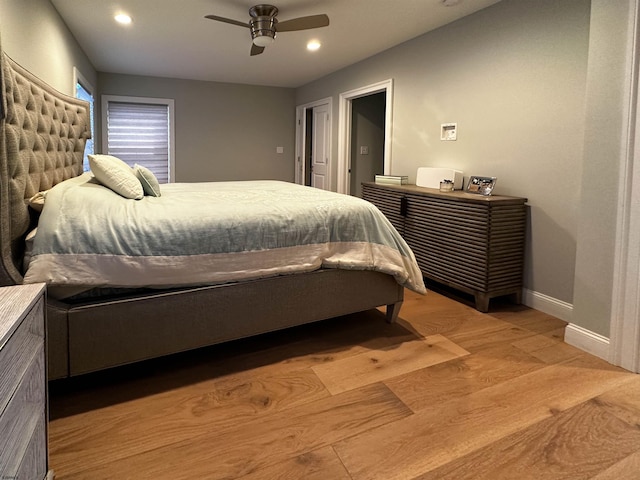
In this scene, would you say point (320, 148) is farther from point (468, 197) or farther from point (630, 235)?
point (630, 235)

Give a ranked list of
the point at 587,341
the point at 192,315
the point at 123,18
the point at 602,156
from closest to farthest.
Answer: the point at 192,315
the point at 602,156
the point at 587,341
the point at 123,18

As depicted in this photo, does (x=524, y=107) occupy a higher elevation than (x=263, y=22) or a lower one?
lower

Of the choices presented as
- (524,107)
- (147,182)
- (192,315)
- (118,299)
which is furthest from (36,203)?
(524,107)

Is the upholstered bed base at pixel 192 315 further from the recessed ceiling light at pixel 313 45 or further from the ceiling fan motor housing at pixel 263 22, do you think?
the recessed ceiling light at pixel 313 45

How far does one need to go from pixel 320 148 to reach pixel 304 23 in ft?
9.96

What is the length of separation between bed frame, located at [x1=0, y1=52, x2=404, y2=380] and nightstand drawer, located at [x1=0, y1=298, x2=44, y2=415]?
0.53m

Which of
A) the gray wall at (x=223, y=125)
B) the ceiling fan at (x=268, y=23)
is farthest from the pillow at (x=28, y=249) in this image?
the gray wall at (x=223, y=125)

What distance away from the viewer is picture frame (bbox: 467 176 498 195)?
121 inches

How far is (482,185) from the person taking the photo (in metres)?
3.13

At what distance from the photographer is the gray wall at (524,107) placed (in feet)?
8.59

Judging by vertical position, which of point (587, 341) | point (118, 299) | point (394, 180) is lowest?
point (587, 341)

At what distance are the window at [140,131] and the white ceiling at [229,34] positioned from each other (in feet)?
1.54

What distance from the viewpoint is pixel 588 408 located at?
1.67m

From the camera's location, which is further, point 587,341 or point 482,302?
point 482,302
